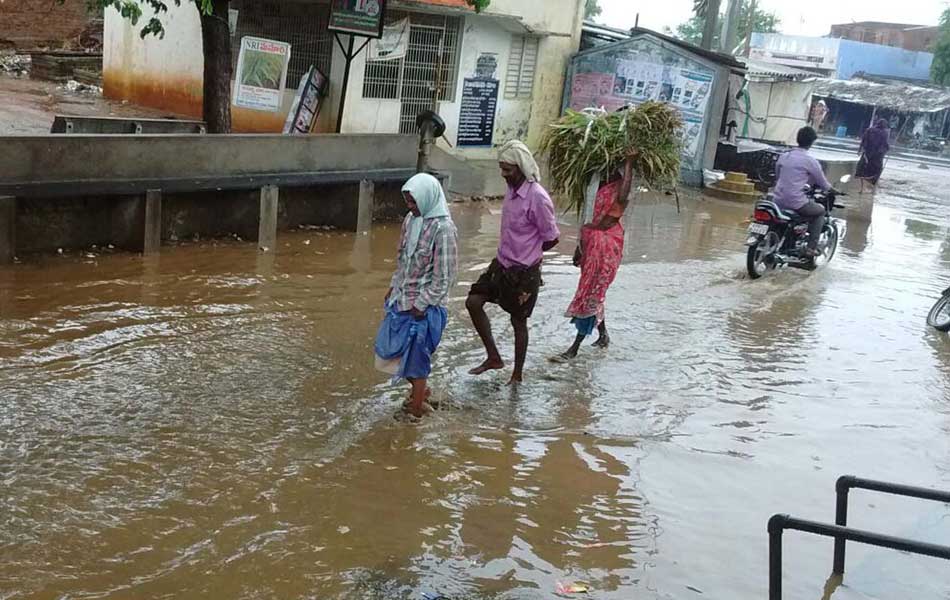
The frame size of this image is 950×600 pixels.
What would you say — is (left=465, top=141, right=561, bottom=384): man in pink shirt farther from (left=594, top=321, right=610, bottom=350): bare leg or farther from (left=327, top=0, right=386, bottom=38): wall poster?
(left=327, top=0, right=386, bottom=38): wall poster

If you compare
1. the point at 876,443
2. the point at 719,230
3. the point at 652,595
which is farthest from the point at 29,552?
the point at 719,230

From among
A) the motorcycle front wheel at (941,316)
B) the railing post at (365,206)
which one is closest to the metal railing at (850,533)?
the motorcycle front wheel at (941,316)

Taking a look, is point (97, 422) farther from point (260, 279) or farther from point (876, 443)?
point (876, 443)

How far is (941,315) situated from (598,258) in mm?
4290

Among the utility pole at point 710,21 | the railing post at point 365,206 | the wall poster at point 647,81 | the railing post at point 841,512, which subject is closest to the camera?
the railing post at point 841,512

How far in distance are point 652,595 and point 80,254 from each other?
667cm

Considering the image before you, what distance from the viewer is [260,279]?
8.81m

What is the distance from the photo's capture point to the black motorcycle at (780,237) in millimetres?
10781

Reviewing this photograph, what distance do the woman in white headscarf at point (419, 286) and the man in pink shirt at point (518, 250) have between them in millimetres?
816

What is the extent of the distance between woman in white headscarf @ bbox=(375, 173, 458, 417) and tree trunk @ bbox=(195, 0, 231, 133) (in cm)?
680

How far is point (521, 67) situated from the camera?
764 inches

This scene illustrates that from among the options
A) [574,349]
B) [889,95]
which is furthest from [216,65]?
A: [889,95]

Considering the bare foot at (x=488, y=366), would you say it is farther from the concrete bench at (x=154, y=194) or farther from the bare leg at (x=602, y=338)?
the concrete bench at (x=154, y=194)

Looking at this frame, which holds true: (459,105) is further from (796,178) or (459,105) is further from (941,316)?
(941,316)
